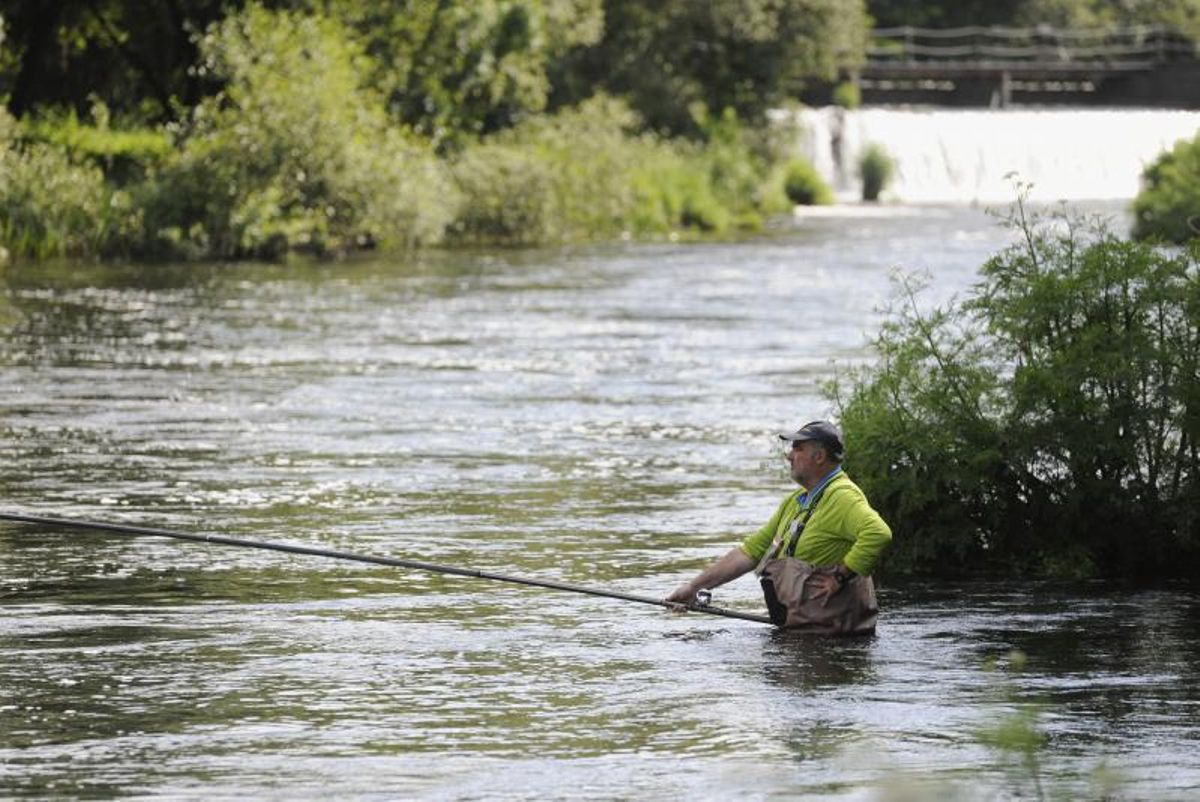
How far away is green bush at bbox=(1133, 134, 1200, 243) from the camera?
39.2 metres

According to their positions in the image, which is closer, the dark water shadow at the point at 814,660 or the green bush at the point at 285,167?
the dark water shadow at the point at 814,660

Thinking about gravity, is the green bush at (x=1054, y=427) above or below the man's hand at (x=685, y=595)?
above

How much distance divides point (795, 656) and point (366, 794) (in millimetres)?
3088

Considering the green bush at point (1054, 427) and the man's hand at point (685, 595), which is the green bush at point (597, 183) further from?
the man's hand at point (685, 595)

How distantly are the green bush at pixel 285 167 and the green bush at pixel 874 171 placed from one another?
23756 mm

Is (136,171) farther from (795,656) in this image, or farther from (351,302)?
(795,656)

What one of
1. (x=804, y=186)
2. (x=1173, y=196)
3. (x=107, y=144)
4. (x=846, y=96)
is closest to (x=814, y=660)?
(x=1173, y=196)

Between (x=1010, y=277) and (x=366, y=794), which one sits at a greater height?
(x=1010, y=277)

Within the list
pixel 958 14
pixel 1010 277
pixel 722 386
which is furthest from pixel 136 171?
pixel 958 14

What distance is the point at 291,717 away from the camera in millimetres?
10227

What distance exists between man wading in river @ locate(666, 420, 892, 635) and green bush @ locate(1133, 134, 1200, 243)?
26.1 meters

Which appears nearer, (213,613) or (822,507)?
(822,507)

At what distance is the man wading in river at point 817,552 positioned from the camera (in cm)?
1148

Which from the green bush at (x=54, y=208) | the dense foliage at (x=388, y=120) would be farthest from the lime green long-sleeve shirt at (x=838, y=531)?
the dense foliage at (x=388, y=120)
